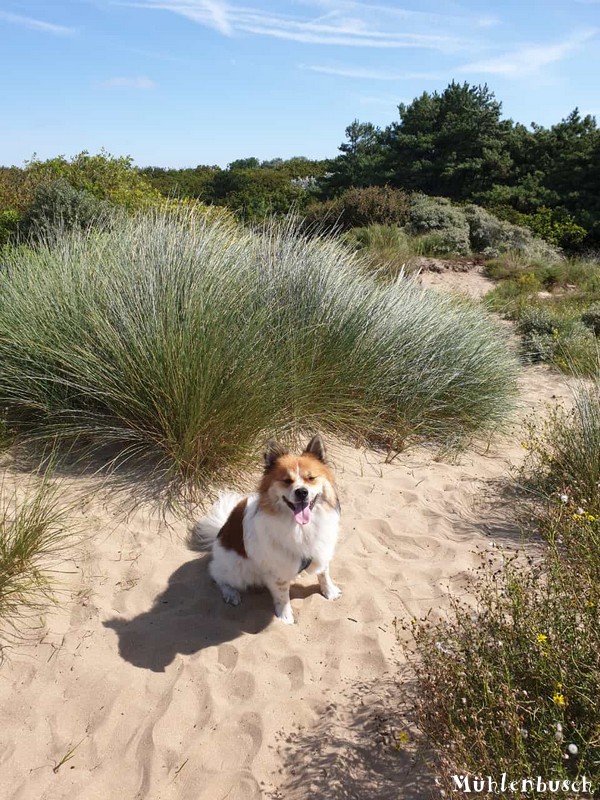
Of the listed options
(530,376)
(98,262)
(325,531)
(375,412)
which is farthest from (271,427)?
(530,376)

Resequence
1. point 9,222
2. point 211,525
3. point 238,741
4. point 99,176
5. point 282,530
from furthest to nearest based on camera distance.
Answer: point 99,176 → point 9,222 → point 211,525 → point 282,530 → point 238,741

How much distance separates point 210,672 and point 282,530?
0.78 metres

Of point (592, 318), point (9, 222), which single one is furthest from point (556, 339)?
point (9, 222)

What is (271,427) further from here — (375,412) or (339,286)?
(339,286)

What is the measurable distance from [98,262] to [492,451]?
395 cm

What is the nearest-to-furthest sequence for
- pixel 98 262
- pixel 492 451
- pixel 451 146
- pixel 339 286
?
pixel 98 262 → pixel 492 451 → pixel 339 286 → pixel 451 146

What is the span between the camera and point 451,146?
22.0m

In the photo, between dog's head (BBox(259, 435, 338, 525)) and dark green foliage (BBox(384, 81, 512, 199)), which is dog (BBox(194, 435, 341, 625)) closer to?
dog's head (BBox(259, 435, 338, 525))

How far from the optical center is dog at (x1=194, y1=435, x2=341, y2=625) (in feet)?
9.55

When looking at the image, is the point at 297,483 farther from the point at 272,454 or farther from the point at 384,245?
the point at 384,245

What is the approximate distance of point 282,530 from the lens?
2969mm

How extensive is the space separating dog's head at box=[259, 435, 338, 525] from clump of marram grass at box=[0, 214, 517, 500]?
1176mm

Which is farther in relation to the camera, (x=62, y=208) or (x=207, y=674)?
(x=62, y=208)

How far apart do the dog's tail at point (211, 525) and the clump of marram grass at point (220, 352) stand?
44 centimetres
